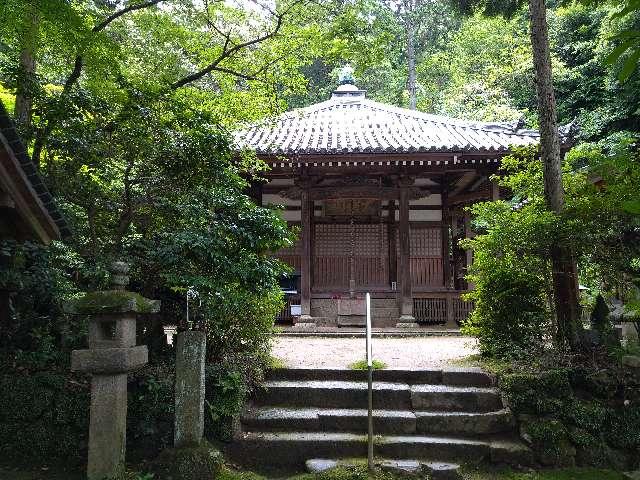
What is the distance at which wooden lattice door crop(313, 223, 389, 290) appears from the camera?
12.5 metres

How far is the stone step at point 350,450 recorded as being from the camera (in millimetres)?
4918

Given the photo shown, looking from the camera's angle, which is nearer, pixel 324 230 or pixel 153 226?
pixel 153 226

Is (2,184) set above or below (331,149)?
below

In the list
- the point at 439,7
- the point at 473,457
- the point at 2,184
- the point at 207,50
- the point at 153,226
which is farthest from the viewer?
the point at 439,7

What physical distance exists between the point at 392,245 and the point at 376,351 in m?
5.13

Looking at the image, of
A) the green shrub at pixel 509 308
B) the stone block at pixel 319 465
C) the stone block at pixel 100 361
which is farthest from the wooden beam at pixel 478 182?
the stone block at pixel 100 361

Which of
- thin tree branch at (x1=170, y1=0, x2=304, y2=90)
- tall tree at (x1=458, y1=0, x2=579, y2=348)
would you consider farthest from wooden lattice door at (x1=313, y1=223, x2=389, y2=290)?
tall tree at (x1=458, y1=0, x2=579, y2=348)

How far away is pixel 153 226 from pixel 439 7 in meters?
31.5

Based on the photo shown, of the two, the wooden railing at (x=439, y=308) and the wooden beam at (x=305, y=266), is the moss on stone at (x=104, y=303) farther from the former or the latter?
the wooden railing at (x=439, y=308)

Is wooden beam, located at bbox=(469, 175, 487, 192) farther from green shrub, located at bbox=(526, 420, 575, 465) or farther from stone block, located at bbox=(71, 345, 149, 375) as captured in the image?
stone block, located at bbox=(71, 345, 149, 375)

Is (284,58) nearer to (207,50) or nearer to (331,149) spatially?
(207,50)

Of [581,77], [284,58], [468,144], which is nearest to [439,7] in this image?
[581,77]

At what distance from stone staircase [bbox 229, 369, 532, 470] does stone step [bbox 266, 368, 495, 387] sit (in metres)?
0.01

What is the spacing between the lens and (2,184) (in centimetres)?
384
